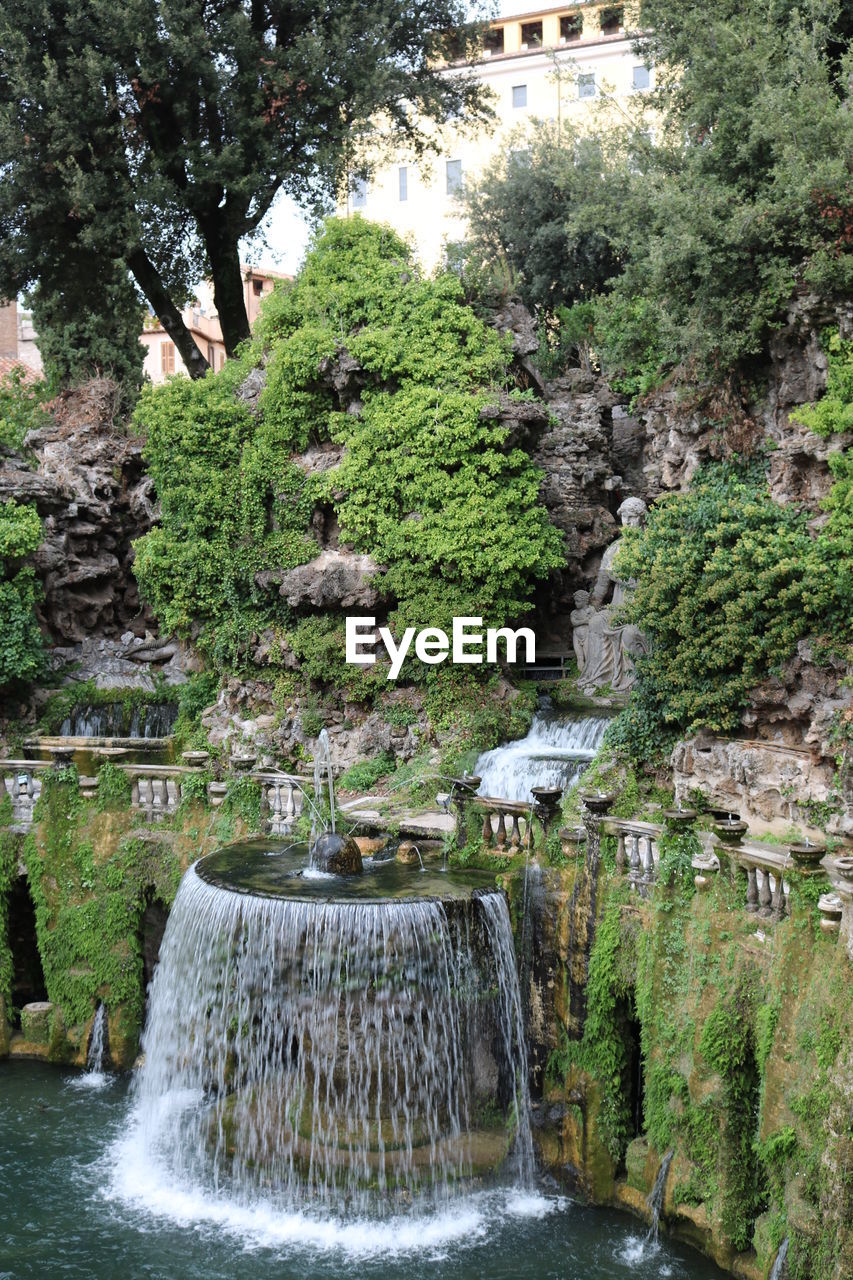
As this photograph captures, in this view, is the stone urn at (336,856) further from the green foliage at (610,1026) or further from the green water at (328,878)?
the green foliage at (610,1026)

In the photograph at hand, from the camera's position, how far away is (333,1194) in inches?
526

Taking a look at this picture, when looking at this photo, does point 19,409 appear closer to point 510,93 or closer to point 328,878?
point 328,878

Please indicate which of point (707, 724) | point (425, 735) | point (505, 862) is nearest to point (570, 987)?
point (505, 862)

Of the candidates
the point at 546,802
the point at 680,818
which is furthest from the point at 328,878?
the point at 680,818

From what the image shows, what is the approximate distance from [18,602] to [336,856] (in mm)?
10516

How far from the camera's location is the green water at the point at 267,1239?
39.7 ft

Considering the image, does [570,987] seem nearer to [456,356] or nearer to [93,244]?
[456,356]

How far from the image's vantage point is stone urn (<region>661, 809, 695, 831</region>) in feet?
43.4

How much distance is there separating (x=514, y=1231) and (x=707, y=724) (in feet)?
22.7

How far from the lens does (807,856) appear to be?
11.4 metres

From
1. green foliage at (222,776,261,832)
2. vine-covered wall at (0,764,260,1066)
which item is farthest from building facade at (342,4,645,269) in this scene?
green foliage at (222,776,261,832)

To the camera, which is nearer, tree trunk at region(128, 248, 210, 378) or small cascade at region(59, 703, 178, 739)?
small cascade at region(59, 703, 178, 739)

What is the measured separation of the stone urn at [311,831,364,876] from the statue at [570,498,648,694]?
6690 mm

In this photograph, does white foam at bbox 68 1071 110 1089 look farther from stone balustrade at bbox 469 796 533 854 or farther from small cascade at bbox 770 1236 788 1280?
small cascade at bbox 770 1236 788 1280
